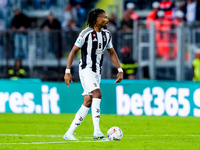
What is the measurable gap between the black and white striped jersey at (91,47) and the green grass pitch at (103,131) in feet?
3.93

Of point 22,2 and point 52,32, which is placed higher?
point 22,2

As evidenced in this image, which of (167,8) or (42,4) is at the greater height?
(42,4)

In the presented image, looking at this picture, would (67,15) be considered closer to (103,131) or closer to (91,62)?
(103,131)

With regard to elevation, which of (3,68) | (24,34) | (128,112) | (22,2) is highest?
(22,2)

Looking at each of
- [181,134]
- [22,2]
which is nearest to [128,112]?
[181,134]

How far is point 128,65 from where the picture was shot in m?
15.5

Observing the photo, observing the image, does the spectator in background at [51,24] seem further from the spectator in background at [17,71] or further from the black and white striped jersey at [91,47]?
the black and white striped jersey at [91,47]

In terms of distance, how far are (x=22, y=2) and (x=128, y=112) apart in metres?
7.73

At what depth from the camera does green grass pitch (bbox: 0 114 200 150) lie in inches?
307

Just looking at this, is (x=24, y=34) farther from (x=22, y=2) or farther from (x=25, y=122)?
(x=25, y=122)

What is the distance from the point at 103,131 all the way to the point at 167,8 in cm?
769

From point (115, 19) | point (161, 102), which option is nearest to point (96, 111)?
point (161, 102)

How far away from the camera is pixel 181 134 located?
9688 mm

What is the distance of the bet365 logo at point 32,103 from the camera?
551 inches
